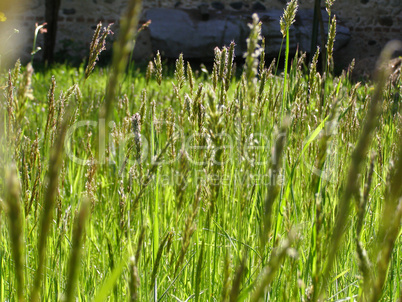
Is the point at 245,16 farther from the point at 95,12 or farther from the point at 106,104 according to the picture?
the point at 106,104

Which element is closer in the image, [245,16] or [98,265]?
[98,265]

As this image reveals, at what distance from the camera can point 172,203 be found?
1.48 meters

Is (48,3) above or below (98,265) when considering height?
above

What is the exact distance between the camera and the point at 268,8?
900cm

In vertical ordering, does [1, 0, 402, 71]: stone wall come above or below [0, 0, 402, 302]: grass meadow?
above

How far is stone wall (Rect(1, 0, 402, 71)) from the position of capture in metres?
8.90

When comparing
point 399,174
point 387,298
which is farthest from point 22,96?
point 387,298

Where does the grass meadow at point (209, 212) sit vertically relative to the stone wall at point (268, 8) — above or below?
below

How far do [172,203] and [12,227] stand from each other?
3.99 feet

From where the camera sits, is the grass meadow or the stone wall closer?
the grass meadow

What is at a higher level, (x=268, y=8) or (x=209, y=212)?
(x=268, y=8)

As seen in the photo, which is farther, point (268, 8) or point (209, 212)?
point (268, 8)

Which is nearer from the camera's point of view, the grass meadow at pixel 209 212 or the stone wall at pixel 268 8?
the grass meadow at pixel 209 212

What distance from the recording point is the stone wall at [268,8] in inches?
350
